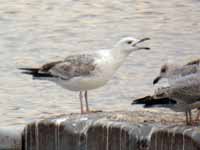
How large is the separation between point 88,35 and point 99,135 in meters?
8.59

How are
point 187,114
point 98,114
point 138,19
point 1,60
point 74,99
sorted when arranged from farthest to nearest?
1. point 138,19
2. point 1,60
3. point 74,99
4. point 98,114
5. point 187,114

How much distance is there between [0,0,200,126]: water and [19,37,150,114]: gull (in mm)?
1957

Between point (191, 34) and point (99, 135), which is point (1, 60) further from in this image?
point (99, 135)

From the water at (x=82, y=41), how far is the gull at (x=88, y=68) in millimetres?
1957

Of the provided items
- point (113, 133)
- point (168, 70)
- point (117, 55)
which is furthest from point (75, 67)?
point (113, 133)

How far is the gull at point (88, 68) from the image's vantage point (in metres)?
10.6

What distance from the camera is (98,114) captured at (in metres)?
10.3

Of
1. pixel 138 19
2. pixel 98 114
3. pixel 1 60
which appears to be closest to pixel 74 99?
pixel 1 60

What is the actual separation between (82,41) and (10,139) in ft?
22.6

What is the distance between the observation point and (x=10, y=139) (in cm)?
1098

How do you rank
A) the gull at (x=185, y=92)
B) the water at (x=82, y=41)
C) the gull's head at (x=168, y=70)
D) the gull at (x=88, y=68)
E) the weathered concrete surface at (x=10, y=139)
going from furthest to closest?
the water at (x=82, y=41) < the weathered concrete surface at (x=10, y=139) < the gull's head at (x=168, y=70) < the gull at (x=88, y=68) < the gull at (x=185, y=92)

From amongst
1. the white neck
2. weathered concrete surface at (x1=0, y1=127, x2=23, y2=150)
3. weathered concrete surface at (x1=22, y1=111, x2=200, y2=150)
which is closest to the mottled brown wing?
the white neck

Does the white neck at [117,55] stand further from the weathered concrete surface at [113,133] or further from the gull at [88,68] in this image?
the weathered concrete surface at [113,133]

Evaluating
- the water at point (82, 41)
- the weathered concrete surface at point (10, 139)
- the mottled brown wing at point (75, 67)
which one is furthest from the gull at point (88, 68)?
the water at point (82, 41)
